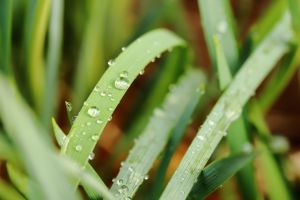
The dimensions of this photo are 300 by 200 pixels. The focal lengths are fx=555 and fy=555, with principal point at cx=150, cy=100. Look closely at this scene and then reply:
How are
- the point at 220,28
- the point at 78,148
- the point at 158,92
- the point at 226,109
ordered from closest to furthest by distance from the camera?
1. the point at 78,148
2. the point at 226,109
3. the point at 220,28
4. the point at 158,92

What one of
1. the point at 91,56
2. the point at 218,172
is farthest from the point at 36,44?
the point at 218,172

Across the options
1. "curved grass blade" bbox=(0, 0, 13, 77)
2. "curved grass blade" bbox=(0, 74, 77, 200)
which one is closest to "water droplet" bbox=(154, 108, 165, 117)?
"curved grass blade" bbox=(0, 0, 13, 77)

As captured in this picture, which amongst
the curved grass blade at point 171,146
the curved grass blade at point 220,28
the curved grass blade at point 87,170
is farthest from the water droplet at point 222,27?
the curved grass blade at point 87,170

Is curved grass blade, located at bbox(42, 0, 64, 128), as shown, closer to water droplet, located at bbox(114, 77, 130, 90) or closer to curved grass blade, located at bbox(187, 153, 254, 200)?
water droplet, located at bbox(114, 77, 130, 90)

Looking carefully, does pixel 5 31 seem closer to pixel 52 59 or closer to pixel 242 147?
pixel 52 59

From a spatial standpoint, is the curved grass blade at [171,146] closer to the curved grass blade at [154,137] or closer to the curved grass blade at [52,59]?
the curved grass blade at [154,137]
